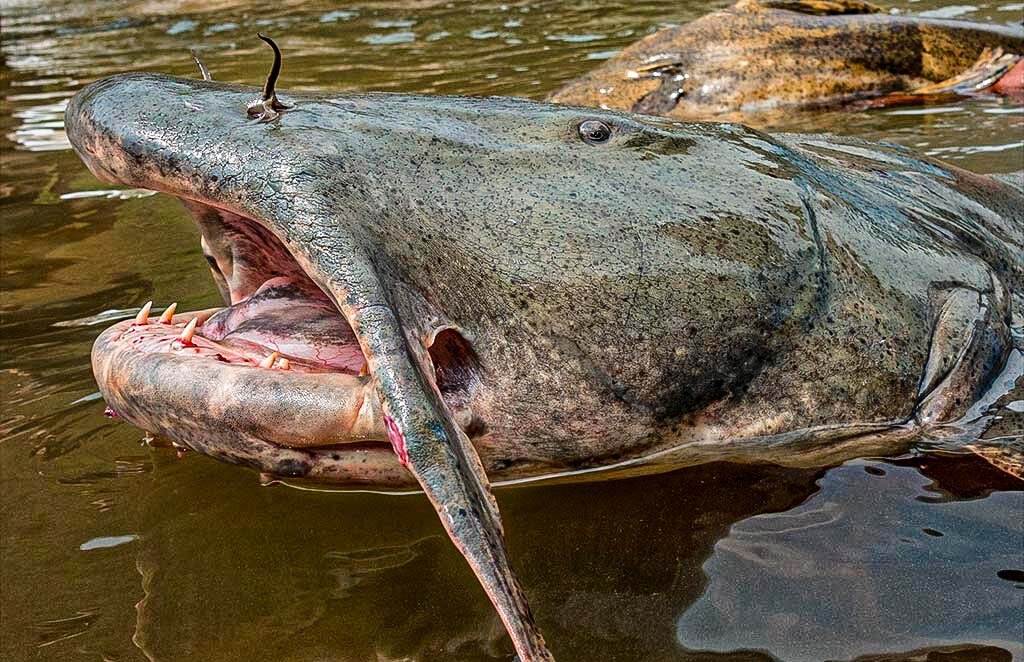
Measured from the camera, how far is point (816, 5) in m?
7.86

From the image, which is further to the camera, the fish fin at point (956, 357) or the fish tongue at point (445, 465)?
the fish fin at point (956, 357)

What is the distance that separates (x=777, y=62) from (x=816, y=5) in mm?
890

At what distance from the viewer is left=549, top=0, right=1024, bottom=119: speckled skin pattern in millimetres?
7090

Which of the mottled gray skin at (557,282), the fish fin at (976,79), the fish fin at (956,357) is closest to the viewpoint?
the mottled gray skin at (557,282)

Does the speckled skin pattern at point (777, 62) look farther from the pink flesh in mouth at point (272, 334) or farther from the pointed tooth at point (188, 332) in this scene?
the pointed tooth at point (188, 332)

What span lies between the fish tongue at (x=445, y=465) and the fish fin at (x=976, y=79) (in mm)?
6135

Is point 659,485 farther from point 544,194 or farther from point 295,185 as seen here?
point 295,185

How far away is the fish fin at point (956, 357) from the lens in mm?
2539

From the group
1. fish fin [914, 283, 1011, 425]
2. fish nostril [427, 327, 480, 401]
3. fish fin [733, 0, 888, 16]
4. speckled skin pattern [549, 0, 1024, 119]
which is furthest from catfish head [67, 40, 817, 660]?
fish fin [733, 0, 888, 16]

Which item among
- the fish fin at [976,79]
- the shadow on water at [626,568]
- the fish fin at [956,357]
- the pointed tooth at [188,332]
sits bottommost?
the fish fin at [976,79]

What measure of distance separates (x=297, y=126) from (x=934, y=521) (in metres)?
1.57

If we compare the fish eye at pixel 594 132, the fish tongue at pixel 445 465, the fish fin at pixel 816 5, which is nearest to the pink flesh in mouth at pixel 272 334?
the fish tongue at pixel 445 465

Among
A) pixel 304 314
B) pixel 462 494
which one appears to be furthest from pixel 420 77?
pixel 462 494

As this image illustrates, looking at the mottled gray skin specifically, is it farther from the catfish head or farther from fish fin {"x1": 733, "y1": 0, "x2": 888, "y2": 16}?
fish fin {"x1": 733, "y1": 0, "x2": 888, "y2": 16}
